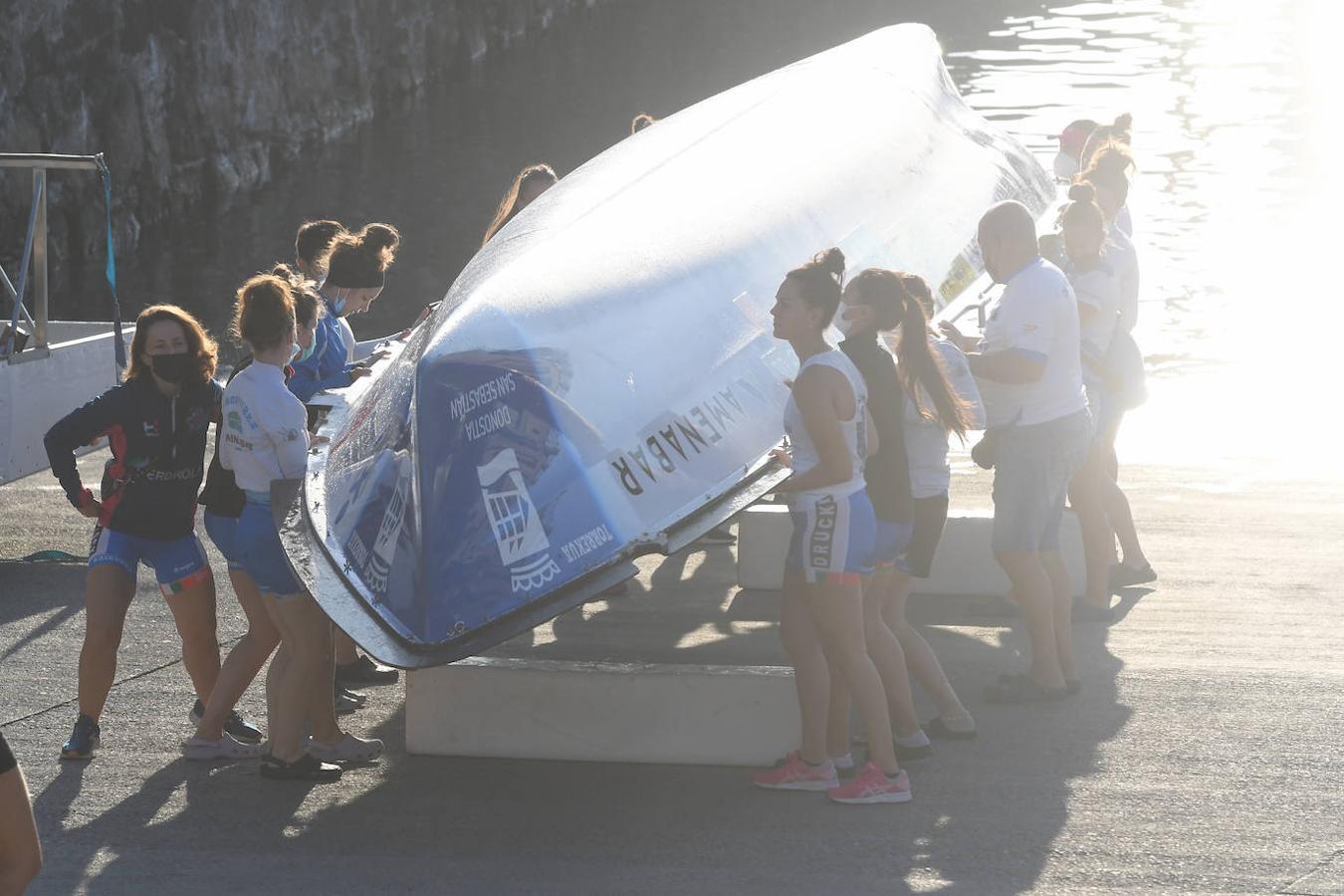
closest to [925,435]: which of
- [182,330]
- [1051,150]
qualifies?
[182,330]

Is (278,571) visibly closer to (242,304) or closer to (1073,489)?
(242,304)

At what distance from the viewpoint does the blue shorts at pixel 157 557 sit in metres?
6.08

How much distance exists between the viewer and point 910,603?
8.01 meters

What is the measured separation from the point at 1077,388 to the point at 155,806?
3674mm

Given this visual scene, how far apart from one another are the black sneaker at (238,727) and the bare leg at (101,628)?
382mm

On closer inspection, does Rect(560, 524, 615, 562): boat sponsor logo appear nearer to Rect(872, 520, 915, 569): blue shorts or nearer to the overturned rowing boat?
the overturned rowing boat

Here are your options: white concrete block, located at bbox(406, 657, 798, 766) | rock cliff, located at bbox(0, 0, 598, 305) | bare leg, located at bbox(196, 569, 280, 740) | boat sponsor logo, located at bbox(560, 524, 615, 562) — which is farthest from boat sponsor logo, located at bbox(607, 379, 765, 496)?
rock cliff, located at bbox(0, 0, 598, 305)

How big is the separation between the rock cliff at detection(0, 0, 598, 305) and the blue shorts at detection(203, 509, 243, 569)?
51.2 feet

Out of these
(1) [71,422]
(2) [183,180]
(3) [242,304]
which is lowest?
(2) [183,180]

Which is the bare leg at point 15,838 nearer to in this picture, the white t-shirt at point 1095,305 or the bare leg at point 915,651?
the bare leg at point 915,651

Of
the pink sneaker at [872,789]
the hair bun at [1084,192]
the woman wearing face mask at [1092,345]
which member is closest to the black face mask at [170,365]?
the pink sneaker at [872,789]

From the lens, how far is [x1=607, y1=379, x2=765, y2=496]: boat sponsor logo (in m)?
6.14

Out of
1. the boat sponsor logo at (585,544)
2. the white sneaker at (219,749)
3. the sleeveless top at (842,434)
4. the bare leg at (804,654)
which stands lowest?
the white sneaker at (219,749)

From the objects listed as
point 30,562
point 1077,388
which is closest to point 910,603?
point 1077,388
